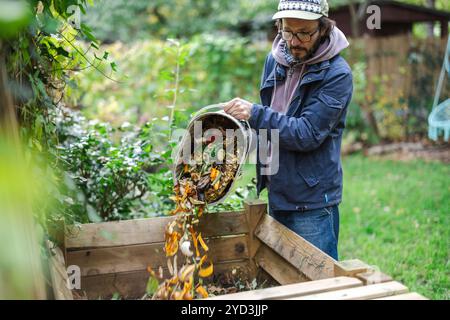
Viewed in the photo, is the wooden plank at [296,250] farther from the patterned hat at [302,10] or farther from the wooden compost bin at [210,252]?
the patterned hat at [302,10]

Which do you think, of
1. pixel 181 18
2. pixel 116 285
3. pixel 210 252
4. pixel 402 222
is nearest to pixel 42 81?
pixel 116 285

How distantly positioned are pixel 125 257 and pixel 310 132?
3.60ft

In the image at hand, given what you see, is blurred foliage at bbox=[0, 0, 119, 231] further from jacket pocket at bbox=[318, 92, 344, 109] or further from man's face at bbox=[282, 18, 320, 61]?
jacket pocket at bbox=[318, 92, 344, 109]

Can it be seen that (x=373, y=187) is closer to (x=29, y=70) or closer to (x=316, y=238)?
(x=316, y=238)

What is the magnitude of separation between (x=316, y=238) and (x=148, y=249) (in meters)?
0.84

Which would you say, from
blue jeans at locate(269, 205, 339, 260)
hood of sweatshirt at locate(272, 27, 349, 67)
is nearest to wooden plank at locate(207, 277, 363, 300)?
blue jeans at locate(269, 205, 339, 260)

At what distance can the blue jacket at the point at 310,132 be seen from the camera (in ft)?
8.31

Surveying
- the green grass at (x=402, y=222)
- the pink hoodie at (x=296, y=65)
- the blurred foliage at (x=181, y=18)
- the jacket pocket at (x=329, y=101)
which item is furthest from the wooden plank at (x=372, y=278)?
the blurred foliage at (x=181, y=18)

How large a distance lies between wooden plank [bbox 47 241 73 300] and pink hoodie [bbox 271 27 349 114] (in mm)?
1239

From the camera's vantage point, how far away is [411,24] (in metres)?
14.4

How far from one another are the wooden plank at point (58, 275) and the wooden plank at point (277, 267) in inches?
39.2

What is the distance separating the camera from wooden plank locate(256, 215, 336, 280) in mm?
2283

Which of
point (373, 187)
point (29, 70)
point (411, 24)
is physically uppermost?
point (411, 24)
